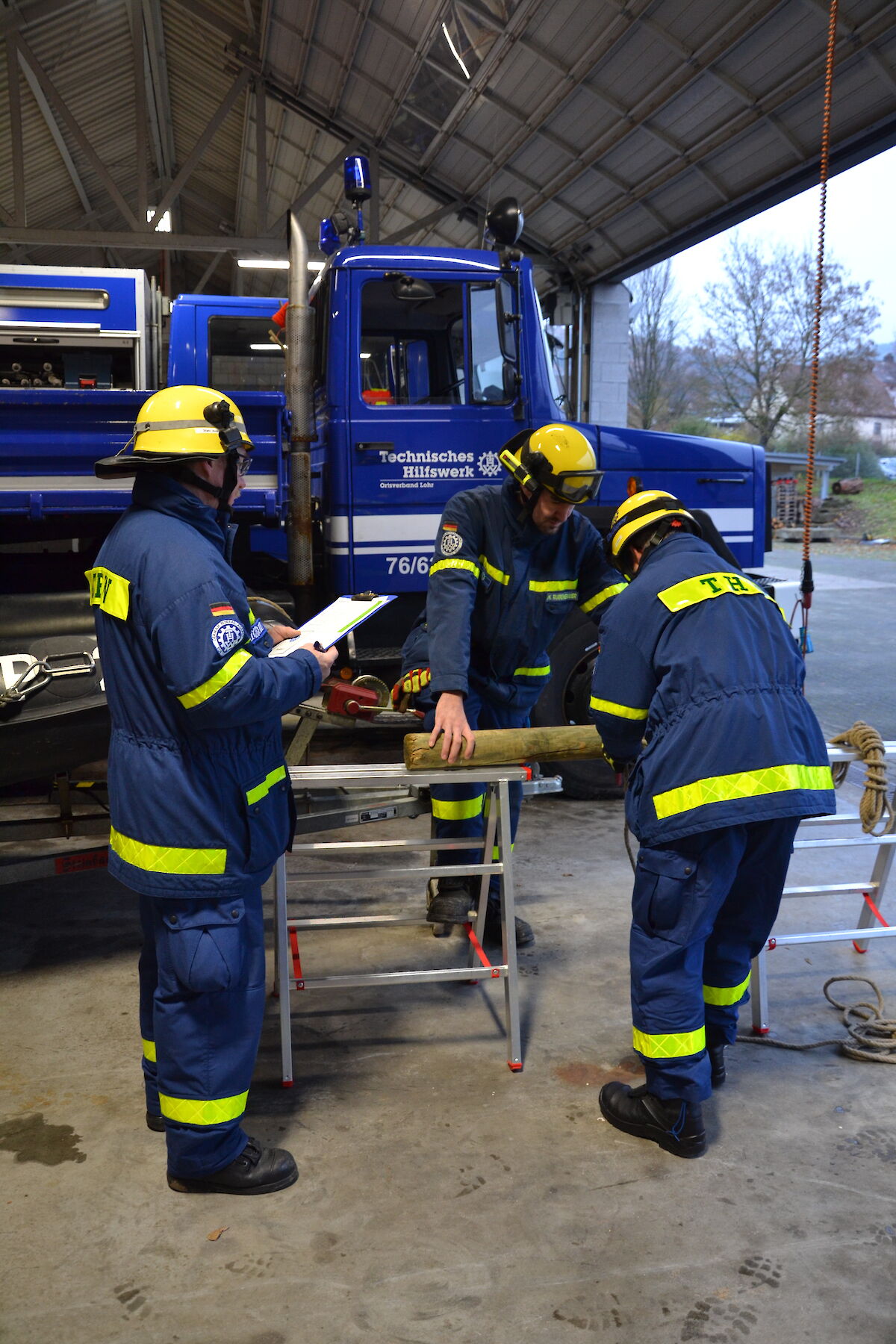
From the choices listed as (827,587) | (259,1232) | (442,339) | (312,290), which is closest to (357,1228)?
(259,1232)

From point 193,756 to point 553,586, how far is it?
1.56m

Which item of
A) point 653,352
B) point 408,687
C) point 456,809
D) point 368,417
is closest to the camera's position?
point 456,809

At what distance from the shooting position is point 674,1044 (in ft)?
8.14

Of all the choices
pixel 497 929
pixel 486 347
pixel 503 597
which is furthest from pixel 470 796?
pixel 486 347

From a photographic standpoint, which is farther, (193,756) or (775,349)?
(775,349)

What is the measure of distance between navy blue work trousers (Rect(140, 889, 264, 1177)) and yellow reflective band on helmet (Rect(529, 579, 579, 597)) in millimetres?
1509

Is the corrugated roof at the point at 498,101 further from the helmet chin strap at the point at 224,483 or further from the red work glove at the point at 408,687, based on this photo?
the helmet chin strap at the point at 224,483

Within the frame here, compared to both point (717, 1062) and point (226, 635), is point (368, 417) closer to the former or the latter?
point (226, 635)

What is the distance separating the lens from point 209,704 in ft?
6.94

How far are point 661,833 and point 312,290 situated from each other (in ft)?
12.3

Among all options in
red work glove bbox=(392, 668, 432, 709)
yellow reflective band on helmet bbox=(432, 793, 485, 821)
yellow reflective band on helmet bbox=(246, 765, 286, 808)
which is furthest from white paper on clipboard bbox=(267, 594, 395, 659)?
yellow reflective band on helmet bbox=(432, 793, 485, 821)

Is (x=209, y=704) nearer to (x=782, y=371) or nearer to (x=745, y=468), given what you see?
(x=745, y=468)

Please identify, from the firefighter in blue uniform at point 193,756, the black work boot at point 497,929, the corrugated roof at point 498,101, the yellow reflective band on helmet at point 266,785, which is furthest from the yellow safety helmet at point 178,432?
the corrugated roof at point 498,101

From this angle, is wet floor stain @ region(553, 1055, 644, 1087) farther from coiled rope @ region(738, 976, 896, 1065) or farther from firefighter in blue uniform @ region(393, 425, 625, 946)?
firefighter in blue uniform @ region(393, 425, 625, 946)
